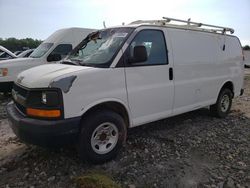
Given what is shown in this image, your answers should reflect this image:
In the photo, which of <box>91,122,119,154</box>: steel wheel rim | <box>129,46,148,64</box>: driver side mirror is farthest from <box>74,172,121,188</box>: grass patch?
<box>129,46,148,64</box>: driver side mirror

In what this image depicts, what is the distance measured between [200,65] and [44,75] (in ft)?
10.9

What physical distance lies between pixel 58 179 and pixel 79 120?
85cm

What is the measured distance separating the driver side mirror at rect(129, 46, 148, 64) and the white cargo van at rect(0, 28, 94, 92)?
457 cm

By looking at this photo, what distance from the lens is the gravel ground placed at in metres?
3.80

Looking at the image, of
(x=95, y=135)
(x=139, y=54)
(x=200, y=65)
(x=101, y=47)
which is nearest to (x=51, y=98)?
(x=95, y=135)

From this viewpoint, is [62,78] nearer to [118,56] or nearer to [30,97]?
[30,97]

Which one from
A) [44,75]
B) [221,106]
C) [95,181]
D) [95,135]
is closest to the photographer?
[95,181]

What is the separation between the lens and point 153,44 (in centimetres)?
487

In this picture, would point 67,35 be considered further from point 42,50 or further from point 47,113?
point 47,113

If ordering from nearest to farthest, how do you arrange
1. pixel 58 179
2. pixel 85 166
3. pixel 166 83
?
pixel 58 179 < pixel 85 166 < pixel 166 83

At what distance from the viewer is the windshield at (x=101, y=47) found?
4254 mm

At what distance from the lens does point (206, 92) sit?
6.09 m

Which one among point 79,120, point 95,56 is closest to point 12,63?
point 95,56

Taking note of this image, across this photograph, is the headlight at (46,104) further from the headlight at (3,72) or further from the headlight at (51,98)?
the headlight at (3,72)
